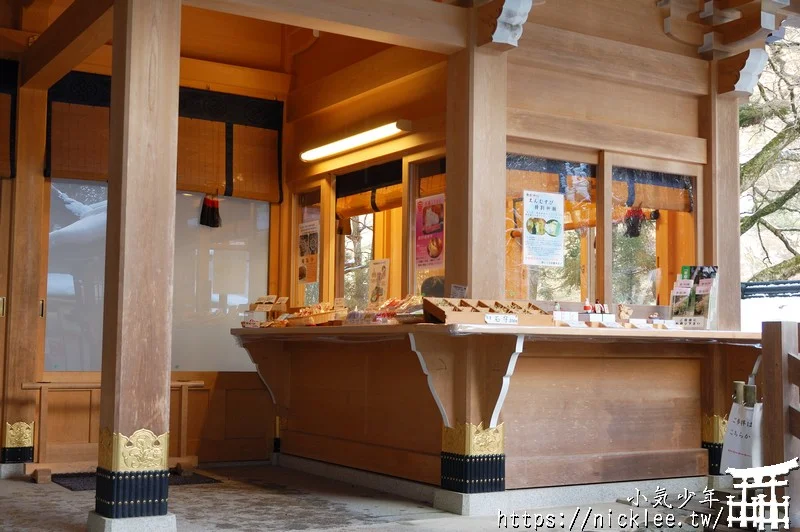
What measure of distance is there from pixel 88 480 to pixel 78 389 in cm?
80

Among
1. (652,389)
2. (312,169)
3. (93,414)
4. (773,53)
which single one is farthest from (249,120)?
(773,53)

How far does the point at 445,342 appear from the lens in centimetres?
593

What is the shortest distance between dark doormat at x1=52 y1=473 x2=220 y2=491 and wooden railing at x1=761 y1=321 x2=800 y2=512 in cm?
425

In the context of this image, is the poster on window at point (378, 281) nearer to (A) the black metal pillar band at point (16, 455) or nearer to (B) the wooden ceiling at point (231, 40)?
(B) the wooden ceiling at point (231, 40)

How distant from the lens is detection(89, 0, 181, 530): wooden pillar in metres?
4.95

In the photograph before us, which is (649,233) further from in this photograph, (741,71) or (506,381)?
(506,381)

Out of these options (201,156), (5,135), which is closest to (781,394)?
(201,156)

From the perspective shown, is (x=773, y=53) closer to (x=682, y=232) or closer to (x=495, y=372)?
(x=682, y=232)

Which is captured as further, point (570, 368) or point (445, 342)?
point (570, 368)

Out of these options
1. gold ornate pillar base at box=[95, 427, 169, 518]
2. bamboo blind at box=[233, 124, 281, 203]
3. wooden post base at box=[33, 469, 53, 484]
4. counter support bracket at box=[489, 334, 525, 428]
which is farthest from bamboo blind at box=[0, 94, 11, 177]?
counter support bracket at box=[489, 334, 525, 428]

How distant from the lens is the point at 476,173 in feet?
20.2

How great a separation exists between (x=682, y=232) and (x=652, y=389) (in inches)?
47.9

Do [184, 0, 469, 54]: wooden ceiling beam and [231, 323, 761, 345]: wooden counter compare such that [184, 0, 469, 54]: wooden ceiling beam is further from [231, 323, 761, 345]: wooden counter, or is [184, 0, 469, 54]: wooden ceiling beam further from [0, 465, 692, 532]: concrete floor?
[0, 465, 692, 532]: concrete floor

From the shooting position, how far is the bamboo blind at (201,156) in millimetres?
8109
